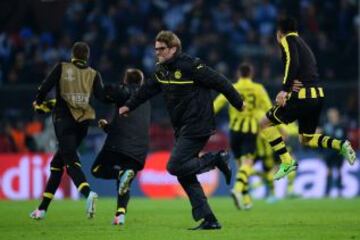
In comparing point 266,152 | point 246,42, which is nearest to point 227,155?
point 266,152

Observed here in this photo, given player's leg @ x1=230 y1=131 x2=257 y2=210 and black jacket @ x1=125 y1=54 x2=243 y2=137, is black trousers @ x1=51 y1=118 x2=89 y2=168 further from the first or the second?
player's leg @ x1=230 y1=131 x2=257 y2=210

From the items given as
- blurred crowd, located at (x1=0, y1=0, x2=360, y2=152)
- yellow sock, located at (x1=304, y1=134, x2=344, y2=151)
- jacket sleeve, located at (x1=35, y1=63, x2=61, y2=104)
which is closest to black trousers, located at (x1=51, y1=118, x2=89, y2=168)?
jacket sleeve, located at (x1=35, y1=63, x2=61, y2=104)

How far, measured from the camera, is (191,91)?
13211 mm

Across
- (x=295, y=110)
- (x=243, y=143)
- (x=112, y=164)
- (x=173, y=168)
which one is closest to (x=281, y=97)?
(x=295, y=110)

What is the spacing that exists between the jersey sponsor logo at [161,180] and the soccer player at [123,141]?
410 inches

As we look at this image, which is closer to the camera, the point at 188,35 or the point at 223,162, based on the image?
the point at 223,162

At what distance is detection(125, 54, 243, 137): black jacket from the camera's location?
43.1ft

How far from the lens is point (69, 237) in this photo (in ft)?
42.3

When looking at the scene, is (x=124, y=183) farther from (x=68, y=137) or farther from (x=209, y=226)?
(x=209, y=226)

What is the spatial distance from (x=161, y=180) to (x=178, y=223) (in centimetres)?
1087

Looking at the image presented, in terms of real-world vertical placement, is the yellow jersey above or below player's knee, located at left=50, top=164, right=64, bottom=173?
above

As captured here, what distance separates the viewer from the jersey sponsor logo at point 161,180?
25938mm

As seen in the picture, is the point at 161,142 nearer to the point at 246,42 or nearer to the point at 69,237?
the point at 246,42

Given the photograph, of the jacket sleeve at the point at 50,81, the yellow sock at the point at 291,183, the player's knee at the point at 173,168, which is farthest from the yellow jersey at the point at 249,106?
the player's knee at the point at 173,168
